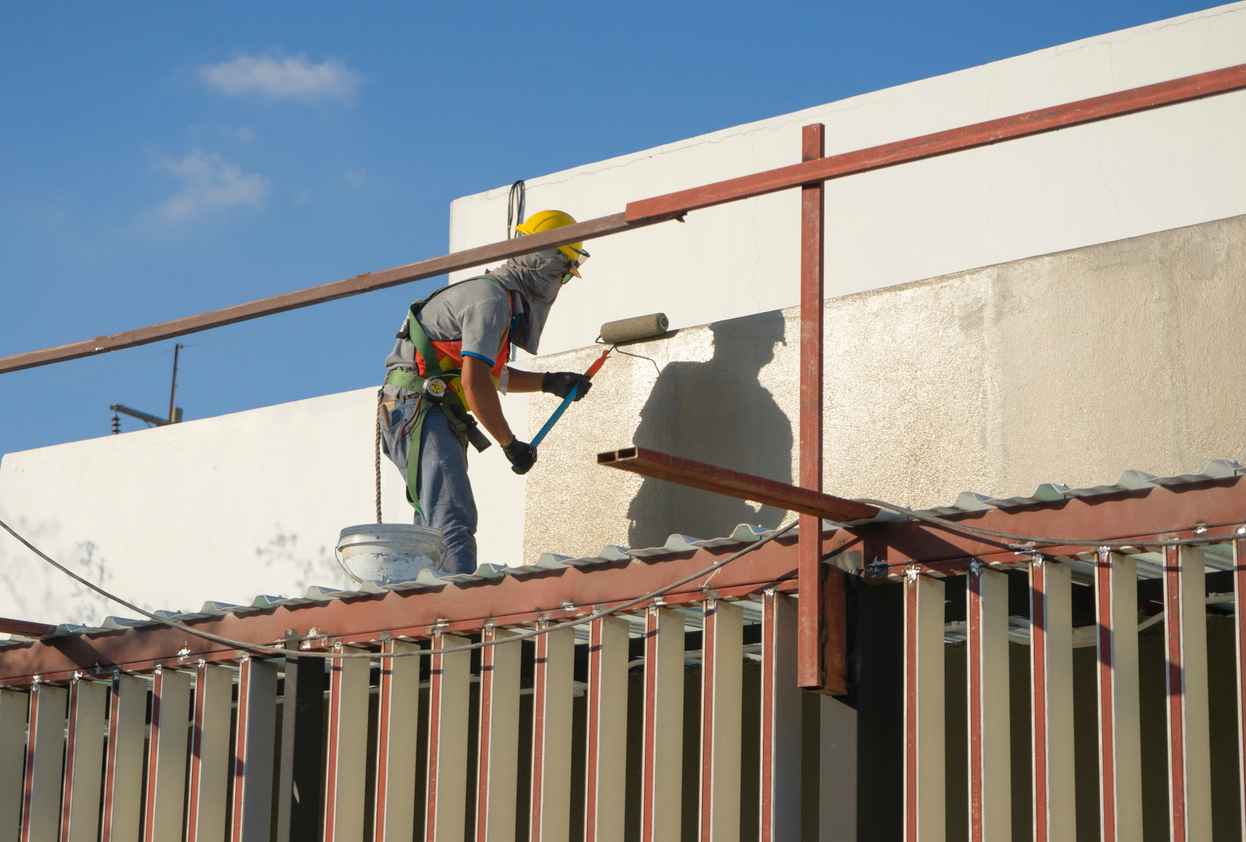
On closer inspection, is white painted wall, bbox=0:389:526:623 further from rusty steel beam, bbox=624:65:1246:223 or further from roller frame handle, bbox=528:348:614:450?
rusty steel beam, bbox=624:65:1246:223

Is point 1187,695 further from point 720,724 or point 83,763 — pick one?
point 83,763

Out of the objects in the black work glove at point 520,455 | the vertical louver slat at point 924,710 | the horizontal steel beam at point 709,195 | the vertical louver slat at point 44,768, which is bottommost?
the vertical louver slat at point 44,768

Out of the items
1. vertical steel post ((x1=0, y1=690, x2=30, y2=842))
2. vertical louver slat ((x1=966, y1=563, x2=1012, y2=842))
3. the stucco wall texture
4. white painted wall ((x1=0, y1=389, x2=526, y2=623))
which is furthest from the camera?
white painted wall ((x1=0, y1=389, x2=526, y2=623))

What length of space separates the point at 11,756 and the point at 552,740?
296 centimetres

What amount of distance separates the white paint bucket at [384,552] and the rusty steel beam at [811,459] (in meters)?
2.46

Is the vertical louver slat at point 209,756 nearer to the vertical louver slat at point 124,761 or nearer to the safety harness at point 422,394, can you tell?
the vertical louver slat at point 124,761

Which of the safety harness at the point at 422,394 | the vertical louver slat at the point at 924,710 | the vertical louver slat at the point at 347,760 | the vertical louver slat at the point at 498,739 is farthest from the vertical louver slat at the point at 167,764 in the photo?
the vertical louver slat at the point at 924,710

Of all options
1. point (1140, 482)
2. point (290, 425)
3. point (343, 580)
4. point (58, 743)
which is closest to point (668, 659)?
point (1140, 482)

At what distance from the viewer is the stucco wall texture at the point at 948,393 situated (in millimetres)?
8289

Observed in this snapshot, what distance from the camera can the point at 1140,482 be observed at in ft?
21.2

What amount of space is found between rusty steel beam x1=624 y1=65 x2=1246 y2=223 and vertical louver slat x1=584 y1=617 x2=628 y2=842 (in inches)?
61.7

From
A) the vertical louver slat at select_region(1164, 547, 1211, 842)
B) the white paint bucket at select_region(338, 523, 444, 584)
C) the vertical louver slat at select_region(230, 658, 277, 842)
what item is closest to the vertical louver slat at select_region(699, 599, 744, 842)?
the vertical louver slat at select_region(1164, 547, 1211, 842)

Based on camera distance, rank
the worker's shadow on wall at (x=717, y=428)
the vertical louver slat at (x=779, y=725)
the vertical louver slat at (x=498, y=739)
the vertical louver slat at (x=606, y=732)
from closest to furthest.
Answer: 1. the vertical louver slat at (x=779, y=725)
2. the vertical louver slat at (x=606, y=732)
3. the vertical louver slat at (x=498, y=739)
4. the worker's shadow on wall at (x=717, y=428)

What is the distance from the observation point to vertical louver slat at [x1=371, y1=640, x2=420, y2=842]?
7926 millimetres
